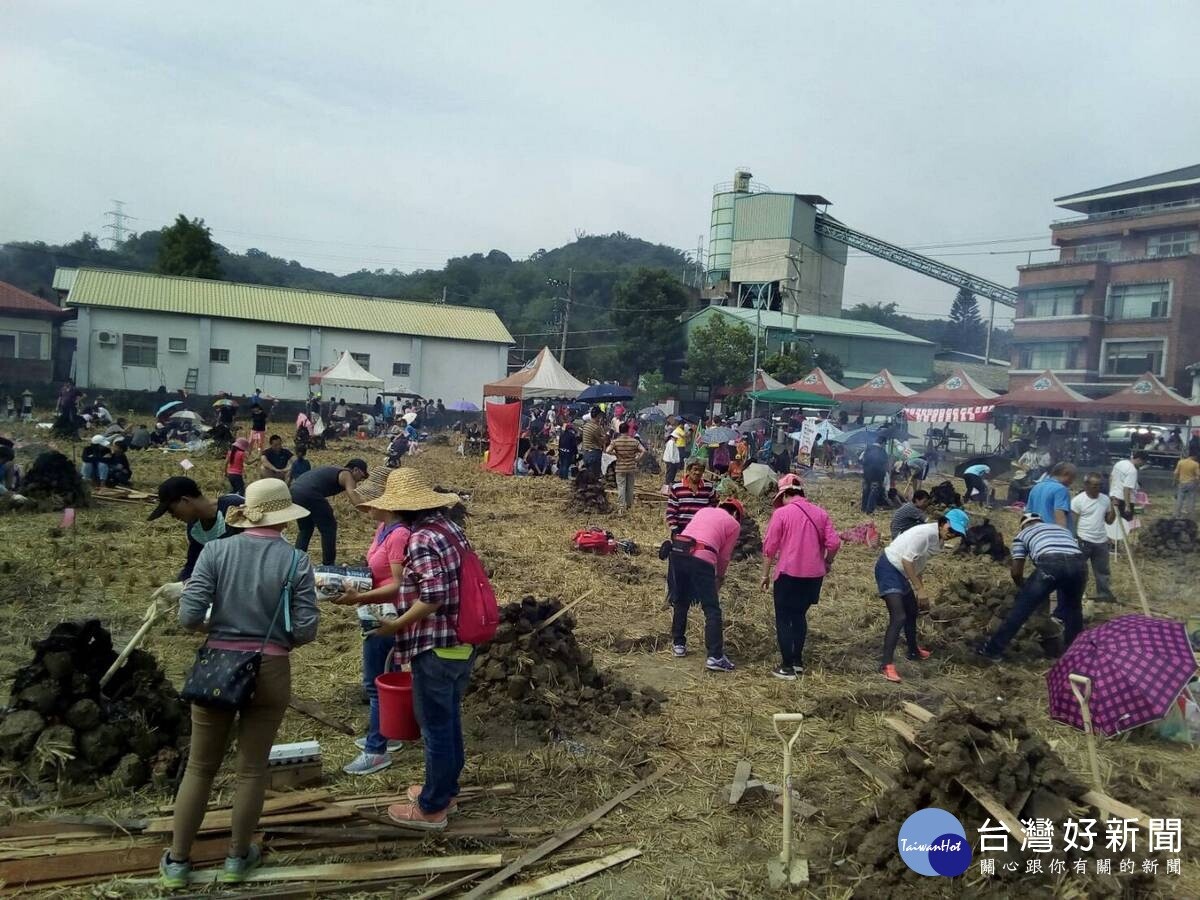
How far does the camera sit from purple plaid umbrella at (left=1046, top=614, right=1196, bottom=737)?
5.39m

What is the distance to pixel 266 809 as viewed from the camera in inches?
165

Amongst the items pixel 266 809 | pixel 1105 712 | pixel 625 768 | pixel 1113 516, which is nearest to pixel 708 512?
pixel 625 768

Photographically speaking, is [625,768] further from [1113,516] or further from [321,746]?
[1113,516]

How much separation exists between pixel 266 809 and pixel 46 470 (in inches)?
440

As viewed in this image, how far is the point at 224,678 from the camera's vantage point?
3.45 metres

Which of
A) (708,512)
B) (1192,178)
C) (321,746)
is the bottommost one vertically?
(321,746)

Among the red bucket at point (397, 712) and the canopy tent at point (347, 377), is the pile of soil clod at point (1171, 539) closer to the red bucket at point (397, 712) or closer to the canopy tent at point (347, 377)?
the red bucket at point (397, 712)

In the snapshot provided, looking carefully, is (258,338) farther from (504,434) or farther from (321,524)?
(321,524)

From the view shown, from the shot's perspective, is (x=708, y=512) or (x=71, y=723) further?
(x=708, y=512)

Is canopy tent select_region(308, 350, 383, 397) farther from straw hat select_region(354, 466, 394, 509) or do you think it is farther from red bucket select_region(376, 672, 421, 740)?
red bucket select_region(376, 672, 421, 740)

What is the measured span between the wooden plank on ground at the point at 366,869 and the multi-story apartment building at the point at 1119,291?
27676mm

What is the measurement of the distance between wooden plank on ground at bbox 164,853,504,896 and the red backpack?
1027 mm

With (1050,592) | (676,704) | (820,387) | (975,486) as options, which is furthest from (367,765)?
(820,387)

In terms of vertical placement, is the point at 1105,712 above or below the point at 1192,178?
below
